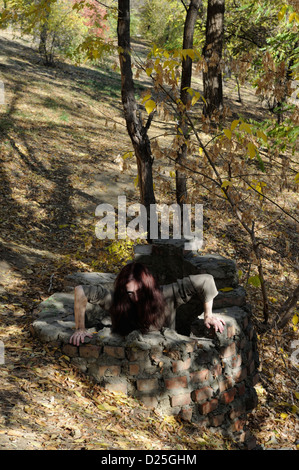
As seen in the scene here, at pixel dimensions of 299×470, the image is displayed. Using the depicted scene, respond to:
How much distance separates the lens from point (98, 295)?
13.4 feet

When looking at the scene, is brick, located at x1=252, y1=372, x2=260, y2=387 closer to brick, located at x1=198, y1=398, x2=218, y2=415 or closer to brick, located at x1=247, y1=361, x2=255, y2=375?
brick, located at x1=247, y1=361, x2=255, y2=375

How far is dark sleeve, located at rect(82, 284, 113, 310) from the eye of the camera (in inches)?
159

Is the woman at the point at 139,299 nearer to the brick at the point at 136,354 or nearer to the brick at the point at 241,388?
the brick at the point at 136,354

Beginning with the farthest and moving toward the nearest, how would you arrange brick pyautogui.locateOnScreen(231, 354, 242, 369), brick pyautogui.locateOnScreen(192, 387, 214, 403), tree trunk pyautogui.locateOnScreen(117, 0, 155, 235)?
tree trunk pyautogui.locateOnScreen(117, 0, 155, 235) → brick pyautogui.locateOnScreen(231, 354, 242, 369) → brick pyautogui.locateOnScreen(192, 387, 214, 403)

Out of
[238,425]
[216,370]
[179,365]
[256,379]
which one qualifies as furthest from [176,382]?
[256,379]

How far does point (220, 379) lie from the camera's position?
4.36 meters

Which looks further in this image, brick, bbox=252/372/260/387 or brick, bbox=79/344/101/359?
brick, bbox=252/372/260/387

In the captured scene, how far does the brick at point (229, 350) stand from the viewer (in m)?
4.39

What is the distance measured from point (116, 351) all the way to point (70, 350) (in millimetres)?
451

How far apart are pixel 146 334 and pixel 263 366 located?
2237 mm

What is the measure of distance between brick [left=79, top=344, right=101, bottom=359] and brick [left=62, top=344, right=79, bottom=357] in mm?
51

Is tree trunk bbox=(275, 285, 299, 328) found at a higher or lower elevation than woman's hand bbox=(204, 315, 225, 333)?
lower

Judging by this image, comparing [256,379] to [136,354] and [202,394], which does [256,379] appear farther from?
[136,354]

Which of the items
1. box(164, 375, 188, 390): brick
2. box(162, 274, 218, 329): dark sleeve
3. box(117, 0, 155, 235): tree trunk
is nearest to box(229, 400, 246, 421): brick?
box(164, 375, 188, 390): brick
